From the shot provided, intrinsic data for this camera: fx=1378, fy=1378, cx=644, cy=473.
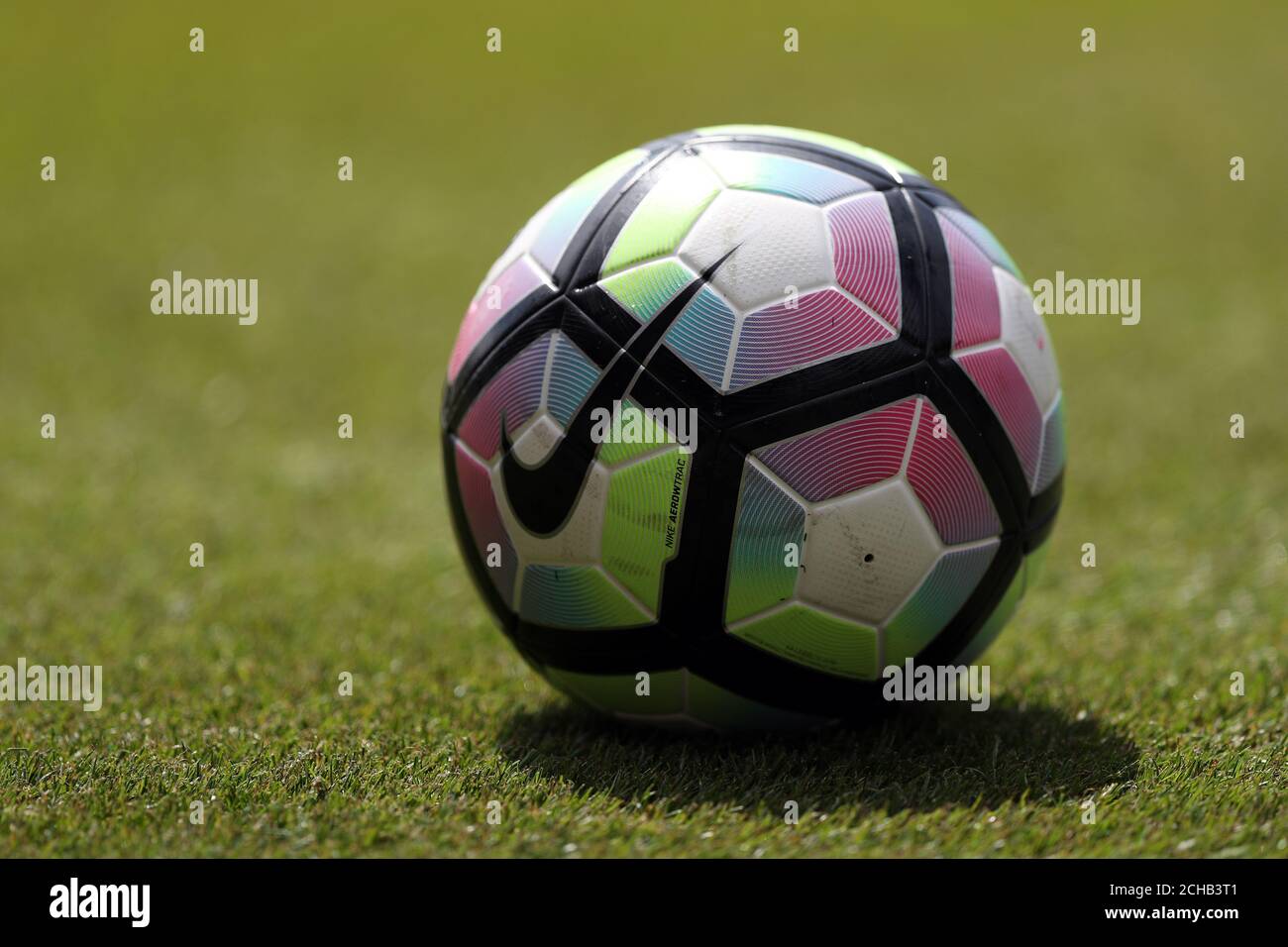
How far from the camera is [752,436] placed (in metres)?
4.00

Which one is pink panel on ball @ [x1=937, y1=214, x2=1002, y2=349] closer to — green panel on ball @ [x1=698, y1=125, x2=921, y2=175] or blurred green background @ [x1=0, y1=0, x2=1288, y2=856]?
green panel on ball @ [x1=698, y1=125, x2=921, y2=175]

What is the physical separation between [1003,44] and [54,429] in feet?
44.2

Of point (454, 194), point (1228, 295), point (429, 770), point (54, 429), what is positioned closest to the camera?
point (429, 770)

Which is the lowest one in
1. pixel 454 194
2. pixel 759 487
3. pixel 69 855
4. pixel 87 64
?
pixel 69 855

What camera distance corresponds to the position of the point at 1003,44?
59.1ft

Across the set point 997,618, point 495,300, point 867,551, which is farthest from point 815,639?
point 495,300

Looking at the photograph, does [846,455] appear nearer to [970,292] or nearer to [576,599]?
[970,292]

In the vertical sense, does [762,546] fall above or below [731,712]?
above

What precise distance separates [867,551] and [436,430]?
570 cm

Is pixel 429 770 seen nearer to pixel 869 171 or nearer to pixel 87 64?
pixel 869 171

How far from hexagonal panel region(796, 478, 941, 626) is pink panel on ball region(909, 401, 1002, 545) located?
0.05m

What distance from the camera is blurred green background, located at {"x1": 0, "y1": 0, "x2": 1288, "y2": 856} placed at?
4.11 metres

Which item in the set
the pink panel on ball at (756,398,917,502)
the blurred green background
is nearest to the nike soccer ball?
the pink panel on ball at (756,398,917,502)

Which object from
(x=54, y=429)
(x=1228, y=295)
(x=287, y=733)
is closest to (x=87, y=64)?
(x=54, y=429)
